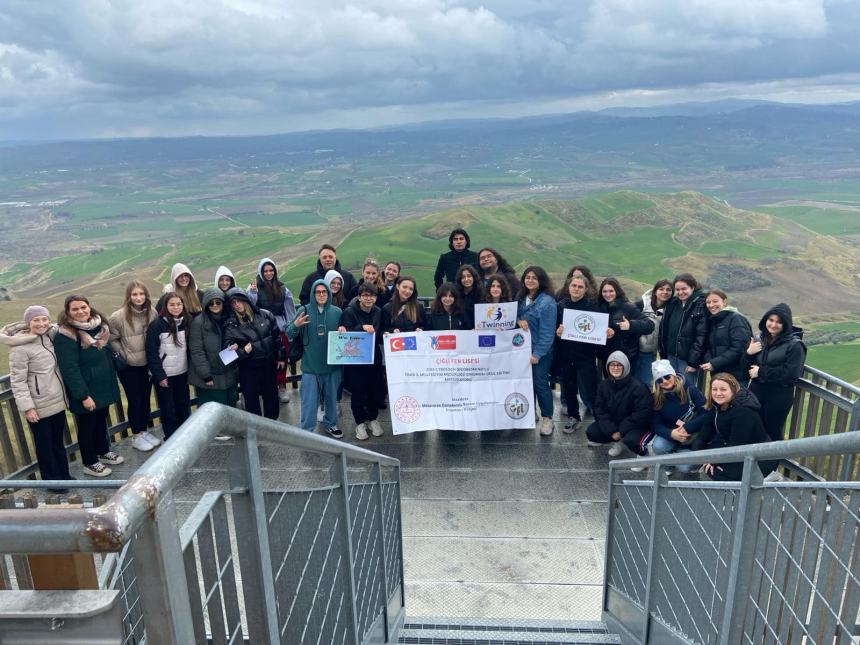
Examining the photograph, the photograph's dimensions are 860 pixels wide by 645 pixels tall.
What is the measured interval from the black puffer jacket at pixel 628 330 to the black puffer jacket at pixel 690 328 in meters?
0.28

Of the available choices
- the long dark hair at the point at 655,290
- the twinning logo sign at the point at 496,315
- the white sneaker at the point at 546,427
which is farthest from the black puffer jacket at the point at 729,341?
the twinning logo sign at the point at 496,315

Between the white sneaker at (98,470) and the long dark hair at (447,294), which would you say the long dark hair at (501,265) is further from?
the white sneaker at (98,470)

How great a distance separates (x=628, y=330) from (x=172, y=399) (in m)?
5.36

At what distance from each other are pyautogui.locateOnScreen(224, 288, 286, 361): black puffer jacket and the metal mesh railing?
4.69 meters

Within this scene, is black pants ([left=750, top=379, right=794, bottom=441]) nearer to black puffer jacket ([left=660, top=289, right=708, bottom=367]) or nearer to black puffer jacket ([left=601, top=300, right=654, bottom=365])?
black puffer jacket ([left=660, top=289, right=708, bottom=367])

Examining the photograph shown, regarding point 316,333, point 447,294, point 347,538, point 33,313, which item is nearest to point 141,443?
point 33,313

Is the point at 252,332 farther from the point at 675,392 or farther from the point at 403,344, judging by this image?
the point at 675,392

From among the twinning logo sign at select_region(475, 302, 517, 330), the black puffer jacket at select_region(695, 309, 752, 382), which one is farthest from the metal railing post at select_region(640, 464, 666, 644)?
the twinning logo sign at select_region(475, 302, 517, 330)

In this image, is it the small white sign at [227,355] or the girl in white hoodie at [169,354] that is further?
the small white sign at [227,355]

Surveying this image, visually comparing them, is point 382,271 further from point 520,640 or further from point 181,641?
point 181,641

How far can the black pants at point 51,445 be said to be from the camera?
6.22m

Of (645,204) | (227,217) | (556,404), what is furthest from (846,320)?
(227,217)

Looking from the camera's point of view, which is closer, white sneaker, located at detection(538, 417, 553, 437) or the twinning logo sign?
the twinning logo sign

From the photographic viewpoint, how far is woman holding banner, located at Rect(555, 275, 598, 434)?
7.69m
